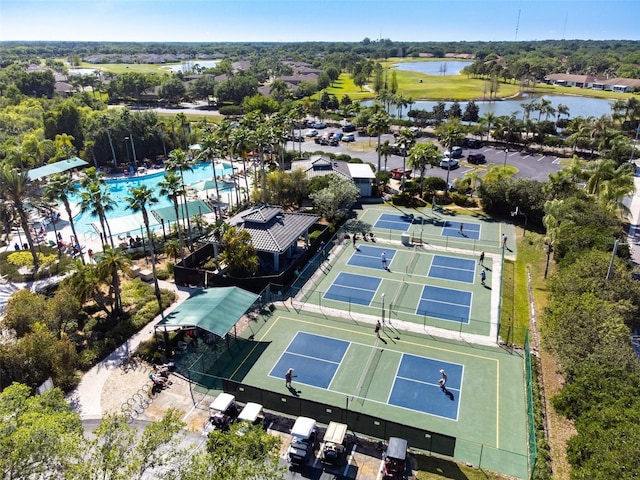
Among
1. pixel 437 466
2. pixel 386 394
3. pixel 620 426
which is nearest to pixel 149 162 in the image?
pixel 386 394

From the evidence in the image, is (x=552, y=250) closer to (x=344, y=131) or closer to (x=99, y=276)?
(x=99, y=276)

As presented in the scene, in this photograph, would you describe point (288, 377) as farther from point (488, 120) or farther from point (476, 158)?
point (488, 120)

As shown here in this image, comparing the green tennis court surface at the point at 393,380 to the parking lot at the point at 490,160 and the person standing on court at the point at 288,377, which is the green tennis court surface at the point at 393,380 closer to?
the person standing on court at the point at 288,377

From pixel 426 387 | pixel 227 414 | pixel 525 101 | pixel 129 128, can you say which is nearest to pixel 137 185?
pixel 129 128

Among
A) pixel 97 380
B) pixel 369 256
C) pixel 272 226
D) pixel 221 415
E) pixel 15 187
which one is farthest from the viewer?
pixel 369 256

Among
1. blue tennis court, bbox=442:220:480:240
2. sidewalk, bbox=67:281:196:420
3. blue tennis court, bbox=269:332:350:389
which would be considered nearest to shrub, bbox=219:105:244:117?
blue tennis court, bbox=442:220:480:240

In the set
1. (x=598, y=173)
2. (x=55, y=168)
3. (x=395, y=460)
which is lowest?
(x=395, y=460)

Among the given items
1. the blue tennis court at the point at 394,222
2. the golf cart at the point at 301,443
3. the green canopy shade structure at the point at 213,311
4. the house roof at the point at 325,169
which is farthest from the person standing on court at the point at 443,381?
the house roof at the point at 325,169

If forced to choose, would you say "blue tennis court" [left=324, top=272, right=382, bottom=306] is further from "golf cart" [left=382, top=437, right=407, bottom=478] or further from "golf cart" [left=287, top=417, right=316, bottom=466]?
"golf cart" [left=382, top=437, right=407, bottom=478]
